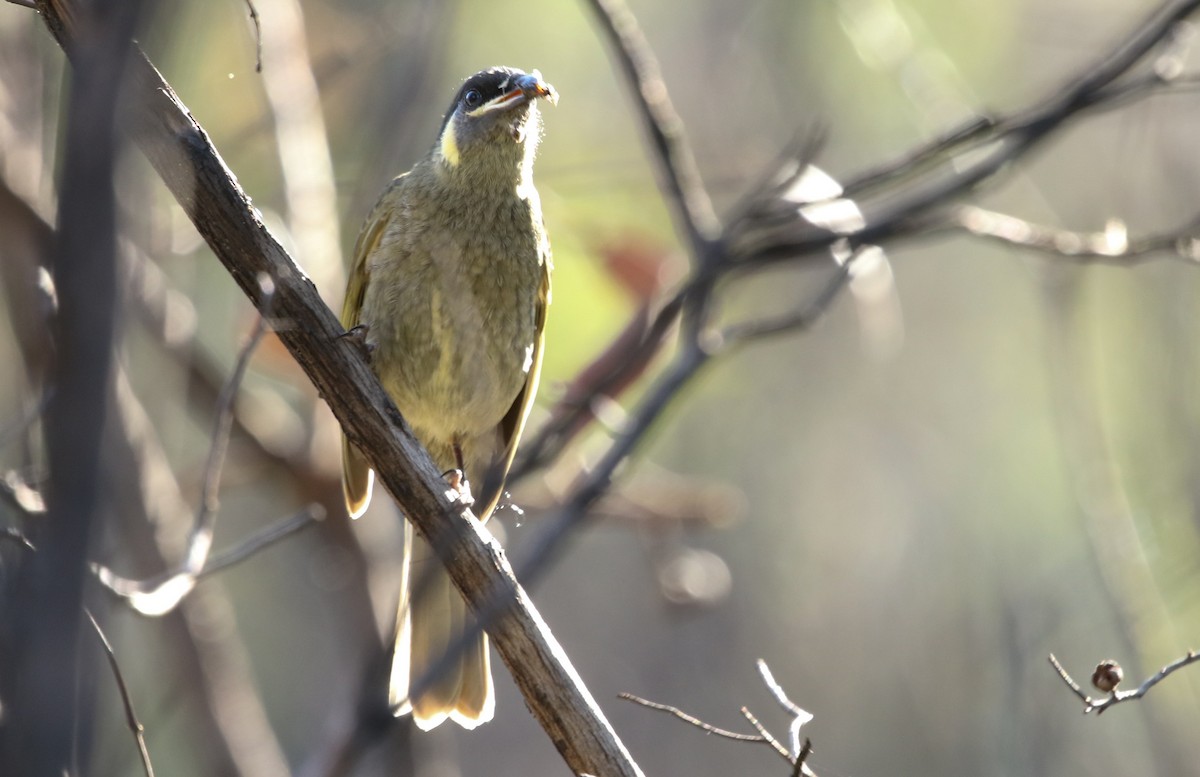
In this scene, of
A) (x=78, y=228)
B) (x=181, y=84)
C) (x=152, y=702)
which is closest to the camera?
(x=78, y=228)

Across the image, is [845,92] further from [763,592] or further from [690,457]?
[763,592]

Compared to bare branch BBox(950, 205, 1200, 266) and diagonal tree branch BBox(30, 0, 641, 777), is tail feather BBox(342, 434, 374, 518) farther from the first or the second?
bare branch BBox(950, 205, 1200, 266)

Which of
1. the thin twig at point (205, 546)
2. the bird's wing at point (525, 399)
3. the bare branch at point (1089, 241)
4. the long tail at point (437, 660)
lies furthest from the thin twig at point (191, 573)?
the bare branch at point (1089, 241)

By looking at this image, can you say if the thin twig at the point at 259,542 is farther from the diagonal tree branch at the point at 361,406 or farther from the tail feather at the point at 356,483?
the tail feather at the point at 356,483

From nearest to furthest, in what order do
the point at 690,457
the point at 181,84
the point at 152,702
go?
the point at 181,84
the point at 152,702
the point at 690,457

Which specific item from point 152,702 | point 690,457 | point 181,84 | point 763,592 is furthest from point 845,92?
point 152,702

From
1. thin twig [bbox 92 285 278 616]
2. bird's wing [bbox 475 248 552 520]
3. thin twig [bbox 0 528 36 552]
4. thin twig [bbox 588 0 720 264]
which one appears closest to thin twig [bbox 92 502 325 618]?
thin twig [bbox 92 285 278 616]

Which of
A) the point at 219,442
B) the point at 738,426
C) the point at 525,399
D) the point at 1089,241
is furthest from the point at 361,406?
the point at 738,426

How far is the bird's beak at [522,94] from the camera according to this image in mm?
4324

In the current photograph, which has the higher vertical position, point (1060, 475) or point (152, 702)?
point (152, 702)

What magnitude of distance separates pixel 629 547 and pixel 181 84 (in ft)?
18.5

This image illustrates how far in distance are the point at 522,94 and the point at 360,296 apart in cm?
90

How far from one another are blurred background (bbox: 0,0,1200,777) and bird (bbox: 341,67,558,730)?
0.86 ft

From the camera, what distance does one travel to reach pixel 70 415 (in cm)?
136
